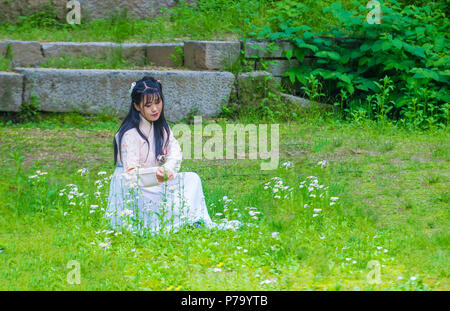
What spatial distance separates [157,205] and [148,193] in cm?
11

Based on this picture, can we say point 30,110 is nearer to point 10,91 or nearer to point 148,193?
point 10,91

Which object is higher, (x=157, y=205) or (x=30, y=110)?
(x=30, y=110)

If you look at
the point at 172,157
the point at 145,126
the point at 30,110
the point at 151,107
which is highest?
the point at 151,107

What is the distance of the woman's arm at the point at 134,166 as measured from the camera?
4.25m

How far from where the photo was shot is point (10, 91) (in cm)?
761

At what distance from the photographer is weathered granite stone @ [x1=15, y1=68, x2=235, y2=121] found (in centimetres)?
778

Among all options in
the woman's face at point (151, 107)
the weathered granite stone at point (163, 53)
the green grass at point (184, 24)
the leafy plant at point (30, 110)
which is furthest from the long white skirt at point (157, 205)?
the green grass at point (184, 24)

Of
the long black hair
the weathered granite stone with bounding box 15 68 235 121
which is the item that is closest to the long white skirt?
the long black hair

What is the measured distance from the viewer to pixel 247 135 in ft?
24.5

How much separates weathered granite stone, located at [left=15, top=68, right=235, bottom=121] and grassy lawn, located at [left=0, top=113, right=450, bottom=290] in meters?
1.12

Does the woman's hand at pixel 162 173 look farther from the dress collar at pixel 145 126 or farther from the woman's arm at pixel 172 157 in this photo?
the dress collar at pixel 145 126

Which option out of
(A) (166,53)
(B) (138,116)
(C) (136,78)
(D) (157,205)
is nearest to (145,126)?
(B) (138,116)

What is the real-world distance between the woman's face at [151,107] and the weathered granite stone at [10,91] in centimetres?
387

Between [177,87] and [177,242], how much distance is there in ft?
14.1
